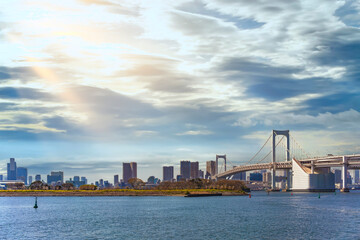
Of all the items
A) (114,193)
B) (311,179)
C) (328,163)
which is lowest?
(114,193)

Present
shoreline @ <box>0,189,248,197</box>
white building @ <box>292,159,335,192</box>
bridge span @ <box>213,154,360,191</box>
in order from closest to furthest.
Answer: shoreline @ <box>0,189,248,197</box>
bridge span @ <box>213,154,360,191</box>
white building @ <box>292,159,335,192</box>

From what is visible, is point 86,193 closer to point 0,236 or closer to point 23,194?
point 23,194

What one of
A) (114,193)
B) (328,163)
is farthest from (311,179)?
(114,193)

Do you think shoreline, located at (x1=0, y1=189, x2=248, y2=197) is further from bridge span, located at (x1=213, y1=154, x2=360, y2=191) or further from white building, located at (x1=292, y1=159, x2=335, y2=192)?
bridge span, located at (x1=213, y1=154, x2=360, y2=191)

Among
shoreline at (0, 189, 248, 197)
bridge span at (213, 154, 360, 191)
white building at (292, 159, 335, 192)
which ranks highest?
bridge span at (213, 154, 360, 191)

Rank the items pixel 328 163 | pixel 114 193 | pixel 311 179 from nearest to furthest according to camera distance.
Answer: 1. pixel 114 193
2. pixel 328 163
3. pixel 311 179

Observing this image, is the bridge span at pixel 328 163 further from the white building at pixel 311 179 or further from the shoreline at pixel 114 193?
the shoreline at pixel 114 193

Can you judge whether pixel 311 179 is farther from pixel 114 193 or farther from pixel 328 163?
pixel 114 193

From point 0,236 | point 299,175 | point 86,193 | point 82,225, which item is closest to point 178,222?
point 82,225

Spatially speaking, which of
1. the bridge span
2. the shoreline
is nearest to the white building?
the bridge span

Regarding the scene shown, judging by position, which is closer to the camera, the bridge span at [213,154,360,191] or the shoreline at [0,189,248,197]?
the shoreline at [0,189,248,197]

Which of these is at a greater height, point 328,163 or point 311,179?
point 328,163
